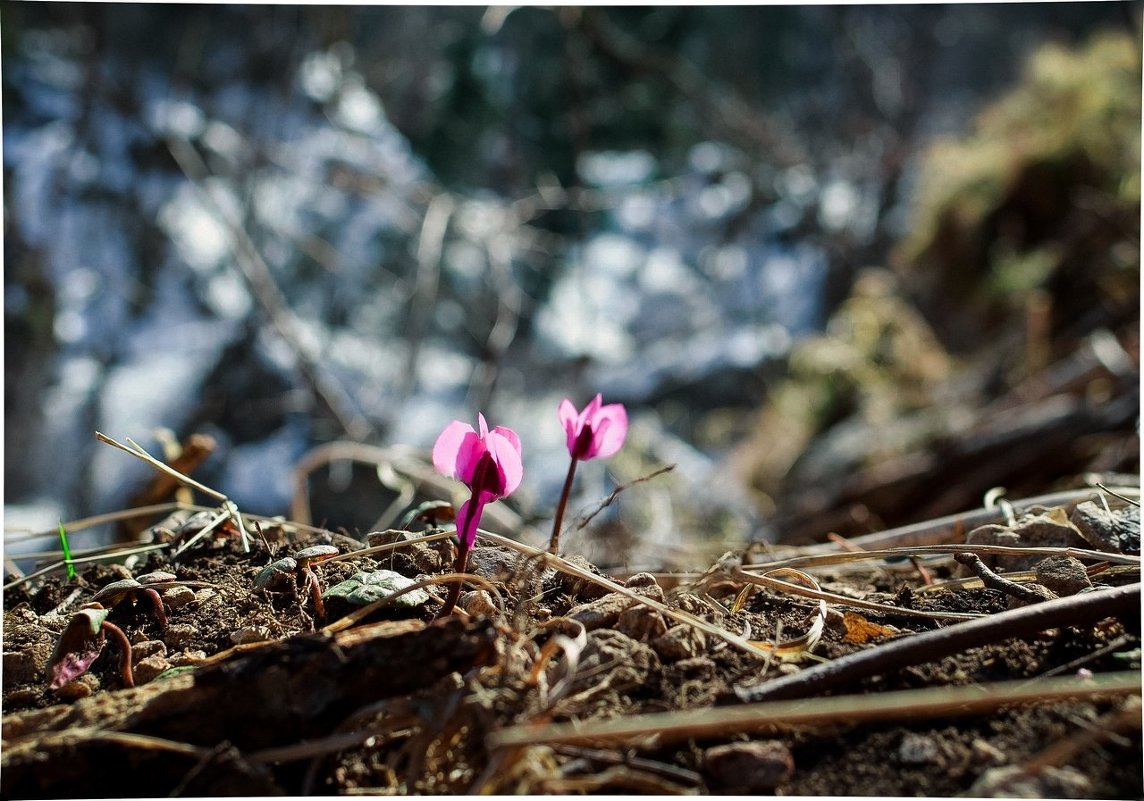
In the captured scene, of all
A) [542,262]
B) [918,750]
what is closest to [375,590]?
[918,750]

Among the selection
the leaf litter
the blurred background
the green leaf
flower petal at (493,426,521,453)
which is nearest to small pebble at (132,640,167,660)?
the leaf litter

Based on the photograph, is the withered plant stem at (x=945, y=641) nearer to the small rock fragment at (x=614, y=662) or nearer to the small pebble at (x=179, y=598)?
the small rock fragment at (x=614, y=662)

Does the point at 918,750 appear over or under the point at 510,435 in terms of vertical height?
under

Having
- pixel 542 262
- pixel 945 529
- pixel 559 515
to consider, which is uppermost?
pixel 542 262

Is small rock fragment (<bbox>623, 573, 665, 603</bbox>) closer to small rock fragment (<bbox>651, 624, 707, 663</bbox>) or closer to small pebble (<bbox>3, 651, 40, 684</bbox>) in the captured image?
small rock fragment (<bbox>651, 624, 707, 663</bbox>)

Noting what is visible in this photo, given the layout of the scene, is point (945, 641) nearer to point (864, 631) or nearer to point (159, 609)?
point (864, 631)

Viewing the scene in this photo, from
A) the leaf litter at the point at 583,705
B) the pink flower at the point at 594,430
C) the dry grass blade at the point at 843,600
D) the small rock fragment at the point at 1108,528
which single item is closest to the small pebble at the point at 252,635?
the leaf litter at the point at 583,705

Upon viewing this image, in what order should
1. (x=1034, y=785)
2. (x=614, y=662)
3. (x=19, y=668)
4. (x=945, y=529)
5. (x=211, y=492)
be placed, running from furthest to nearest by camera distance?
(x=945, y=529), (x=211, y=492), (x=19, y=668), (x=614, y=662), (x=1034, y=785)

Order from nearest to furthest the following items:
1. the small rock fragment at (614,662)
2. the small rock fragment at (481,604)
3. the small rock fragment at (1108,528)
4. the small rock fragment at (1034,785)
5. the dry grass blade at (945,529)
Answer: the small rock fragment at (1034,785) < the small rock fragment at (614,662) < the small rock fragment at (481,604) < the small rock fragment at (1108,528) < the dry grass blade at (945,529)
